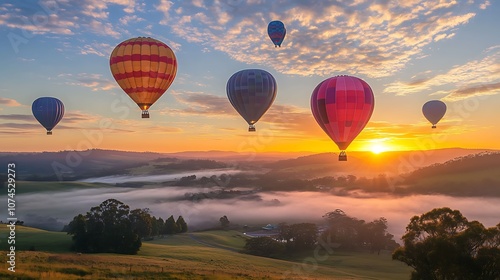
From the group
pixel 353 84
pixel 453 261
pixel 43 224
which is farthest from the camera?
pixel 43 224

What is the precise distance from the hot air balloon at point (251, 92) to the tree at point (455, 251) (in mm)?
32580

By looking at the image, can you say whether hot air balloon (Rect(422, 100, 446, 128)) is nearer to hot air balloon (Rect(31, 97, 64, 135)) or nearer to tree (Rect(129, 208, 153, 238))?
tree (Rect(129, 208, 153, 238))

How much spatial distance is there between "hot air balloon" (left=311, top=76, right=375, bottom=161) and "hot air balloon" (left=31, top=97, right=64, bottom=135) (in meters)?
65.7

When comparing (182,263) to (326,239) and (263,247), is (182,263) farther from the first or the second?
(326,239)

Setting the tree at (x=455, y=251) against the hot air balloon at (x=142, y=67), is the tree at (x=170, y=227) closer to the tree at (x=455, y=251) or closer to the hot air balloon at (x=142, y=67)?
the hot air balloon at (x=142, y=67)

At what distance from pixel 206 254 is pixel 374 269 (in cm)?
3419

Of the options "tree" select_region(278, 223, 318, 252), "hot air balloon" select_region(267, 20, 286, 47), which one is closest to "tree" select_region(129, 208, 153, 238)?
"tree" select_region(278, 223, 318, 252)

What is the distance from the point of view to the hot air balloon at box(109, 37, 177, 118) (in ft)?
160

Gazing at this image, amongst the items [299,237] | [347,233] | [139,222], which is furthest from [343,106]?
[347,233]

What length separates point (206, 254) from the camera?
208 feet

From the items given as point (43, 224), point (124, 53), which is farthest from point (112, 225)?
point (43, 224)

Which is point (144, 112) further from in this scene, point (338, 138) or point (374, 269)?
point (374, 269)

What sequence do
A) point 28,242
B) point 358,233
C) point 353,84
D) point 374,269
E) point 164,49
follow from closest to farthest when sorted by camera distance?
point 353,84, point 164,49, point 28,242, point 374,269, point 358,233

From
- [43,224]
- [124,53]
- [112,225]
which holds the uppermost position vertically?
[124,53]
